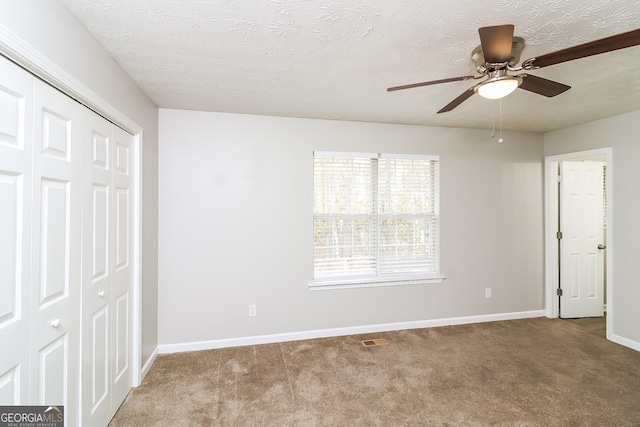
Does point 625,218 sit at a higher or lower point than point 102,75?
lower

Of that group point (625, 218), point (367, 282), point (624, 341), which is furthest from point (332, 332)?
point (625, 218)

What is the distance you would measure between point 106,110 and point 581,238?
5432mm

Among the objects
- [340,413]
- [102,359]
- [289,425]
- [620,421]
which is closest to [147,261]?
[102,359]

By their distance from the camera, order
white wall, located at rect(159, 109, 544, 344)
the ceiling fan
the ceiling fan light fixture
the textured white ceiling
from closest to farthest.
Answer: the ceiling fan, the textured white ceiling, the ceiling fan light fixture, white wall, located at rect(159, 109, 544, 344)

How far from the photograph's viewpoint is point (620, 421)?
2021 millimetres

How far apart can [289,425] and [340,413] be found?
1.22 ft

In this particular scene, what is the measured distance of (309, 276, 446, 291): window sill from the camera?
11.1 ft

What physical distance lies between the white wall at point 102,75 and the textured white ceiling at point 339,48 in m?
0.09

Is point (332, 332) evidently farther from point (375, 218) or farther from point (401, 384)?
point (375, 218)

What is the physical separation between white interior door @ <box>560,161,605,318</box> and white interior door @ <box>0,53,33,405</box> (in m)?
5.25

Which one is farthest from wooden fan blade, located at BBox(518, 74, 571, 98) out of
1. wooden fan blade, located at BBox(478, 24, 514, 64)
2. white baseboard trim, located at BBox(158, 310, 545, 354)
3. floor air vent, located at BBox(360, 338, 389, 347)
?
white baseboard trim, located at BBox(158, 310, 545, 354)

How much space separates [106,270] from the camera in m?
1.97

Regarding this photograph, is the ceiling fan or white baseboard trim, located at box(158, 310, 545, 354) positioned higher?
the ceiling fan

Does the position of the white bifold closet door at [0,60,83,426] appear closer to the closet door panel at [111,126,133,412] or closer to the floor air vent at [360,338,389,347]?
the closet door panel at [111,126,133,412]
